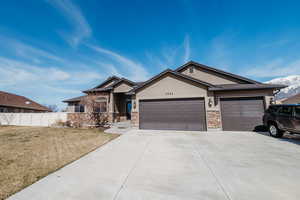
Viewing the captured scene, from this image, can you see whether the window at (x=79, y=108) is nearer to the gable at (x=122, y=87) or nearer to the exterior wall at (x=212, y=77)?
the gable at (x=122, y=87)

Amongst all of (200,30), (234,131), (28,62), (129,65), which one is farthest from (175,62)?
(28,62)

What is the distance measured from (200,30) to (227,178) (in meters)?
11.9

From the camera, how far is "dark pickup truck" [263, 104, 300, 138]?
6.00 m

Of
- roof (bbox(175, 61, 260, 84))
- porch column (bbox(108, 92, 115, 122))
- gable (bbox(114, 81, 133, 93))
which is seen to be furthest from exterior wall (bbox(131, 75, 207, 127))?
roof (bbox(175, 61, 260, 84))

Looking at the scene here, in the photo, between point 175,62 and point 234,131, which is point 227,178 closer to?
point 234,131

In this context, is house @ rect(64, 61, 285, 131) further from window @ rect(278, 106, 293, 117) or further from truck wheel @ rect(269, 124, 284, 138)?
window @ rect(278, 106, 293, 117)

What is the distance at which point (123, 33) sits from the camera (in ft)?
35.5

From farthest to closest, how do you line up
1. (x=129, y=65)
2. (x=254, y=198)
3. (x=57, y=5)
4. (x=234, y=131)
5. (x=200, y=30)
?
(x=129, y=65)
(x=200, y=30)
(x=234, y=131)
(x=57, y=5)
(x=254, y=198)

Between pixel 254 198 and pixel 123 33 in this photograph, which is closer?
pixel 254 198

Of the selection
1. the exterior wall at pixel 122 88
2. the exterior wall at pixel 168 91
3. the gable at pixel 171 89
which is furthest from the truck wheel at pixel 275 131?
the exterior wall at pixel 122 88

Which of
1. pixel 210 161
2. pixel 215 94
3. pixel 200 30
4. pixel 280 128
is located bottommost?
pixel 210 161

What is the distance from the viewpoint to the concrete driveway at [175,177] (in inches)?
92.9

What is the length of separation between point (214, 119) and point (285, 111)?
368 centimetres

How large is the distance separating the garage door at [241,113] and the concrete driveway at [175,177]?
4253 mm
